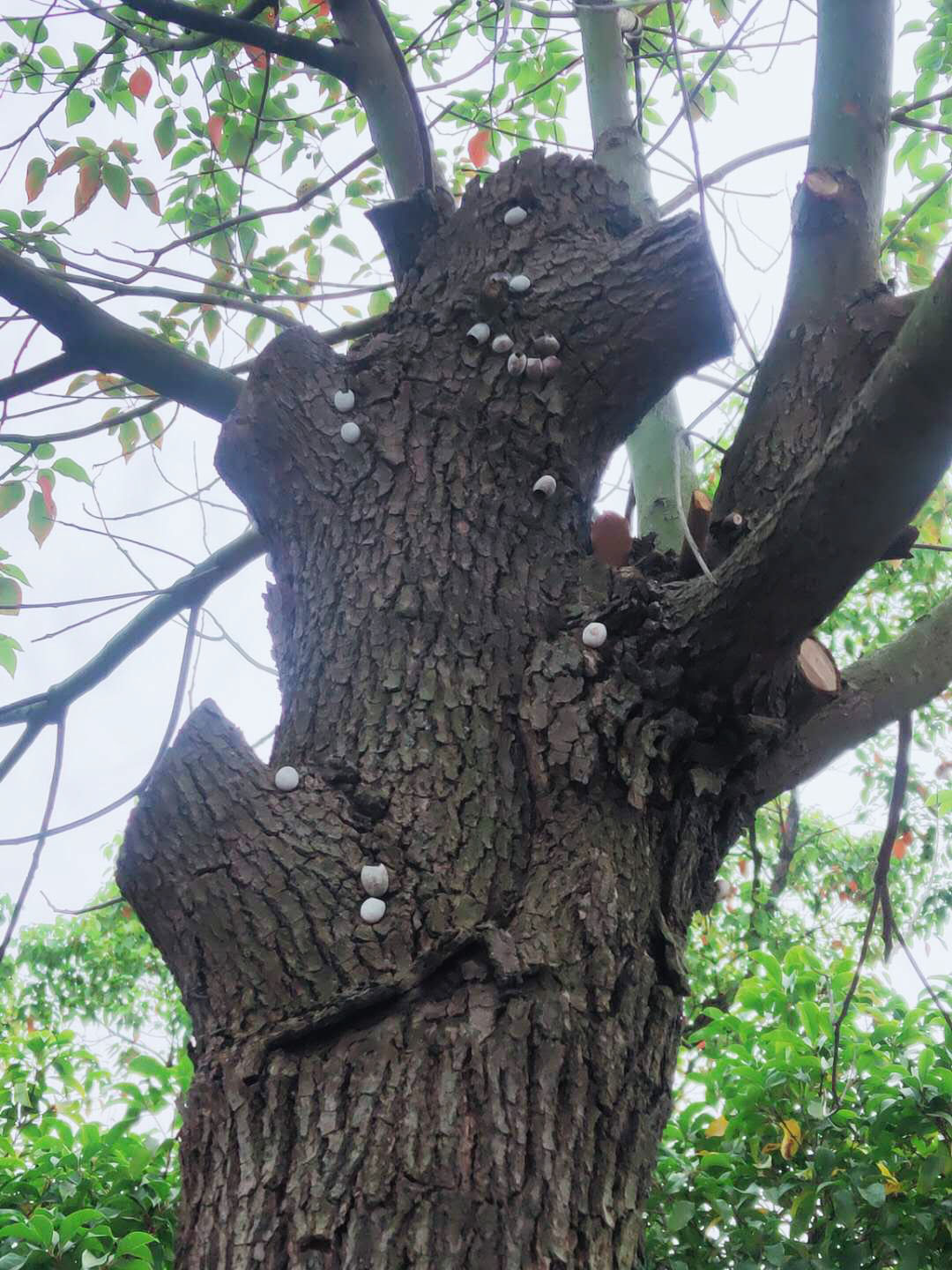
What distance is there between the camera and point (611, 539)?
1.60 meters

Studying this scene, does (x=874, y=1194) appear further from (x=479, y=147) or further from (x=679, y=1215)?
(x=479, y=147)

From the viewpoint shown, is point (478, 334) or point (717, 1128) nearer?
point (478, 334)

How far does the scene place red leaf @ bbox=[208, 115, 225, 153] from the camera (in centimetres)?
279

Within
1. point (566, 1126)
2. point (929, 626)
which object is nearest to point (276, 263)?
point (929, 626)

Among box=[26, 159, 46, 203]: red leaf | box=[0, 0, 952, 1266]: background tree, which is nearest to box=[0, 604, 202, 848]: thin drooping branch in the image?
box=[0, 0, 952, 1266]: background tree

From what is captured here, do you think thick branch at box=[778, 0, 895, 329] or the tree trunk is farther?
thick branch at box=[778, 0, 895, 329]

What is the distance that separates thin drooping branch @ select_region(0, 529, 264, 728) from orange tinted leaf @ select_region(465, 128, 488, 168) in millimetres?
1943

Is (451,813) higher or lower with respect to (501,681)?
lower

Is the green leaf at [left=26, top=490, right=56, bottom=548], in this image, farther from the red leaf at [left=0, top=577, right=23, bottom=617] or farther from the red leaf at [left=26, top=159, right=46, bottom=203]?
the red leaf at [left=26, top=159, right=46, bottom=203]

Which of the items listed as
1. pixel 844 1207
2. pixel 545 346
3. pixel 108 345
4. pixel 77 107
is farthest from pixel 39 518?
pixel 844 1207

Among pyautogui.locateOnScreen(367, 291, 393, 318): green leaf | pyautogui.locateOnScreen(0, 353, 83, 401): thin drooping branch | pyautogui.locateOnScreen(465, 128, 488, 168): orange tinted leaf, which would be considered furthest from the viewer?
pyautogui.locateOnScreen(465, 128, 488, 168): orange tinted leaf

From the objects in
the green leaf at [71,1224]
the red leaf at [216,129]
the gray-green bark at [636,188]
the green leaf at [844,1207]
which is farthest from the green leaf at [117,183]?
the green leaf at [844,1207]

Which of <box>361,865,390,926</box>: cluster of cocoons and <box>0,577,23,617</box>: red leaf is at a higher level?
<box>0,577,23,617</box>: red leaf

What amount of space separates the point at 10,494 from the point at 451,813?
5.45 feet
